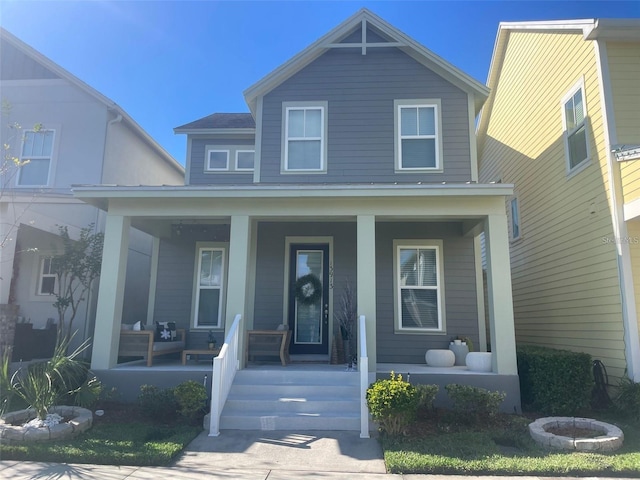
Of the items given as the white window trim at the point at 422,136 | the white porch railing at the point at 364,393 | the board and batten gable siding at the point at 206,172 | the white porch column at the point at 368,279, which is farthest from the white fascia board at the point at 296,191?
the board and batten gable siding at the point at 206,172

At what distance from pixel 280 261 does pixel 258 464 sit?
500 cm

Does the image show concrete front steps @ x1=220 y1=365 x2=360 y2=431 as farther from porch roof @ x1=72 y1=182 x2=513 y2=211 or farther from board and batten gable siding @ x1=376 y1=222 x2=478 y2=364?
porch roof @ x1=72 y1=182 x2=513 y2=211

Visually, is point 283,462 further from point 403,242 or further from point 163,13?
point 163,13

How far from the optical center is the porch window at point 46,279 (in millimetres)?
10203

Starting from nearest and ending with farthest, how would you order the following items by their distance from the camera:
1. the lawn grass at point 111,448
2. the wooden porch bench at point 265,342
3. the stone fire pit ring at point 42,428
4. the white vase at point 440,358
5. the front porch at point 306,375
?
1. the lawn grass at point 111,448
2. the stone fire pit ring at point 42,428
3. the front porch at point 306,375
4. the wooden porch bench at point 265,342
5. the white vase at point 440,358

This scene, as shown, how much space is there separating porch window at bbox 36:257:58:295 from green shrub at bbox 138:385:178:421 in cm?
527

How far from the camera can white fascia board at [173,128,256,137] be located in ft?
37.9

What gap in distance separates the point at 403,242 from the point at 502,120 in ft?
19.3

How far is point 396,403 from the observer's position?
17.8 ft

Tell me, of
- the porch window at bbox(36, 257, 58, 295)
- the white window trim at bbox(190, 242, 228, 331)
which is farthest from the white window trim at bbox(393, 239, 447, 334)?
the porch window at bbox(36, 257, 58, 295)

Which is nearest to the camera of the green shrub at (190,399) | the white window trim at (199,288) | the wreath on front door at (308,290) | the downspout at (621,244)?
the green shrub at (190,399)

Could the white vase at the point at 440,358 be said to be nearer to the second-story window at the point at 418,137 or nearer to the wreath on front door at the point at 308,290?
the wreath on front door at the point at 308,290

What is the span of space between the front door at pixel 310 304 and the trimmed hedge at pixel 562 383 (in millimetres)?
3908

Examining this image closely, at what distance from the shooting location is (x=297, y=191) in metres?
7.44
